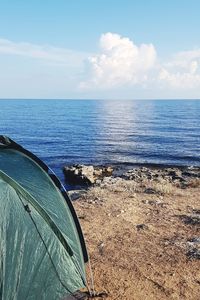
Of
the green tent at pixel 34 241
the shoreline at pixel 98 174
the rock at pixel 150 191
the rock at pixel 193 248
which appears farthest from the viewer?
the shoreline at pixel 98 174

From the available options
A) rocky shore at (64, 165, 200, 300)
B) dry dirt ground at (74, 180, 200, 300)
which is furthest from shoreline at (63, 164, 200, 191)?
dry dirt ground at (74, 180, 200, 300)

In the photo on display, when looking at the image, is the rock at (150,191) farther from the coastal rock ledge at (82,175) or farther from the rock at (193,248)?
the coastal rock ledge at (82,175)

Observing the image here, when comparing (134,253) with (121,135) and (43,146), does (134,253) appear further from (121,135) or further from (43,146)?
(121,135)

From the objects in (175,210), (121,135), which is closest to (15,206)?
(175,210)

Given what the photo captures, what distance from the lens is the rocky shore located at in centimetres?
1046

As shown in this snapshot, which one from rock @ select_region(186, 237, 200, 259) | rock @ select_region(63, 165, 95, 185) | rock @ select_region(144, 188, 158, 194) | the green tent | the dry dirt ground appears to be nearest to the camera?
the green tent

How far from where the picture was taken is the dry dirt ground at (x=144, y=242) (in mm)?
10445

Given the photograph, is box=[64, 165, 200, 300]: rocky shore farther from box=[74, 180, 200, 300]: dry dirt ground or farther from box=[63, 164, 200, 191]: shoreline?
box=[63, 164, 200, 191]: shoreline

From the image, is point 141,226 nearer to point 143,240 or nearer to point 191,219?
point 143,240

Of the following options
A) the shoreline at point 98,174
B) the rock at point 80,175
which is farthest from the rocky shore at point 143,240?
the rock at point 80,175

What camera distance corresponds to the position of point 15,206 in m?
8.51

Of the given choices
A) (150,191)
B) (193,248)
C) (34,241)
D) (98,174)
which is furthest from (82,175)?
(34,241)

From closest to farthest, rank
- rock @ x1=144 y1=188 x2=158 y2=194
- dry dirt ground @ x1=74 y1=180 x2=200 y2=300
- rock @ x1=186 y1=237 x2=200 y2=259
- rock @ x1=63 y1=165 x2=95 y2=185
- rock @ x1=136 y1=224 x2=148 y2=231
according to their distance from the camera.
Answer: dry dirt ground @ x1=74 y1=180 x2=200 y2=300, rock @ x1=186 y1=237 x2=200 y2=259, rock @ x1=136 y1=224 x2=148 y2=231, rock @ x1=144 y1=188 x2=158 y2=194, rock @ x1=63 y1=165 x2=95 y2=185

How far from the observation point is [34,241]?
862cm
